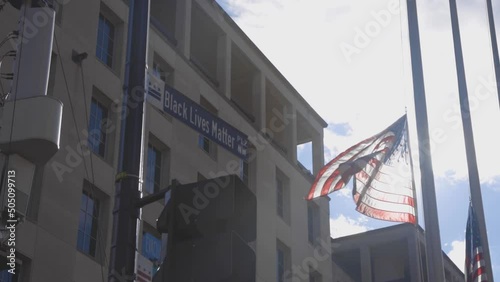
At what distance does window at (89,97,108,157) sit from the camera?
27234mm

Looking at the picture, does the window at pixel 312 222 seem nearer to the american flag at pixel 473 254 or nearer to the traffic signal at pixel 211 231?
the american flag at pixel 473 254

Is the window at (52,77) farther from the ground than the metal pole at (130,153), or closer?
farther from the ground

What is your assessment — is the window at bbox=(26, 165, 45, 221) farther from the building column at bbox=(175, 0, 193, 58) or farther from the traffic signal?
the traffic signal

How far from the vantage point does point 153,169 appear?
30.4 m

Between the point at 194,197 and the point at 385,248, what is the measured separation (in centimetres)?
5039

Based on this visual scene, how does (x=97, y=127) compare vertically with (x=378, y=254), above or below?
below

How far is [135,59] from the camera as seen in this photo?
10070 mm

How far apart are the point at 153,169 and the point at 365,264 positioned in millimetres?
28266

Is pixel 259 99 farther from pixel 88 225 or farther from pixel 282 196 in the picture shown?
pixel 88 225

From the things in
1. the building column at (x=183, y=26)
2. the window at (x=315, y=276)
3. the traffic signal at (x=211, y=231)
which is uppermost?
the building column at (x=183, y=26)

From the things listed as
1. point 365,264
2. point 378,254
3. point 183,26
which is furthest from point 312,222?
point 378,254

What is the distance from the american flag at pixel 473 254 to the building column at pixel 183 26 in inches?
549

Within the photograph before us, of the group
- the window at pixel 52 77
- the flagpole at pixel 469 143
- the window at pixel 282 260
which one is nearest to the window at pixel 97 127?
the window at pixel 52 77

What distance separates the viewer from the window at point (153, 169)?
30000 mm
